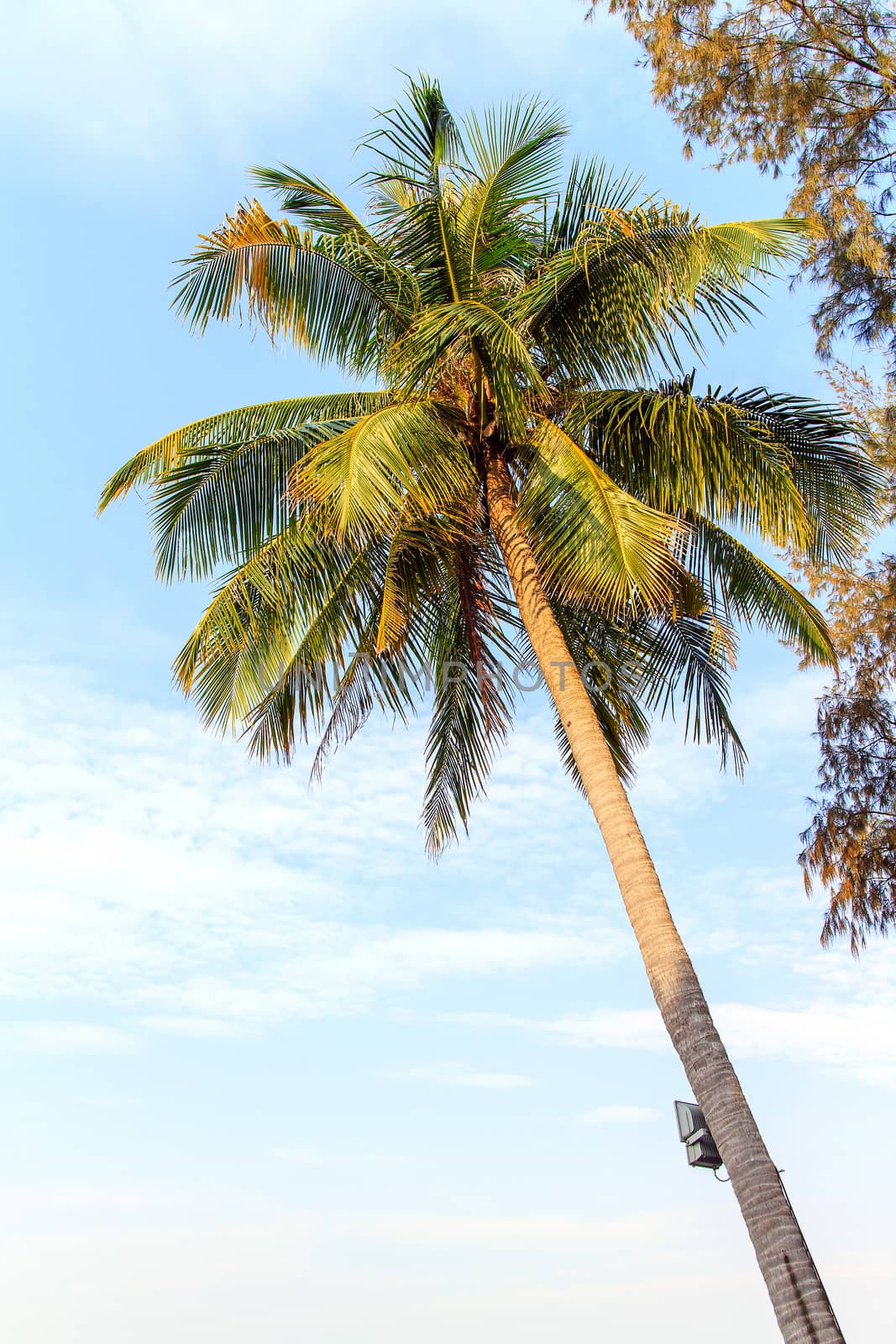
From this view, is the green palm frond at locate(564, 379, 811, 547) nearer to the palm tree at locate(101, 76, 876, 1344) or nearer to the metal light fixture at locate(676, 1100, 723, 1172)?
the palm tree at locate(101, 76, 876, 1344)

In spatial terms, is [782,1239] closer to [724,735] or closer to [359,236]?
[724,735]

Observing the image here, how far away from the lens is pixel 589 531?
784cm

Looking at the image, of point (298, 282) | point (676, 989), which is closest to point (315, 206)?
point (298, 282)

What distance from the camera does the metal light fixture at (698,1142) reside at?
Result: 6.86m

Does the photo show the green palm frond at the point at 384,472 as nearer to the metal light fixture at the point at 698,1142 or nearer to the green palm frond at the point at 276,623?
the green palm frond at the point at 276,623

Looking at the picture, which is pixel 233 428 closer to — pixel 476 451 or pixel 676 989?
pixel 476 451

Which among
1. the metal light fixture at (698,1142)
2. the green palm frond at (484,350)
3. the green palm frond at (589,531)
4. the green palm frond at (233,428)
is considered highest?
the green palm frond at (233,428)

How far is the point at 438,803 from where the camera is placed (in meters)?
11.1

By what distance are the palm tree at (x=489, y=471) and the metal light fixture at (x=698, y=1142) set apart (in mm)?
1726

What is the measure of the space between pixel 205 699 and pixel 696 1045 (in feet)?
15.8

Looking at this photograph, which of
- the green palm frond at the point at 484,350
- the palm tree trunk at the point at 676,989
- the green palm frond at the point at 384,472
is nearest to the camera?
the palm tree trunk at the point at 676,989

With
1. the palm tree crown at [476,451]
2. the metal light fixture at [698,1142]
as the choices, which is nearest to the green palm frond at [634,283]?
the palm tree crown at [476,451]

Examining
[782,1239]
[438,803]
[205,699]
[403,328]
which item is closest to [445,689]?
[438,803]

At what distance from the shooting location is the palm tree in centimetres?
804
